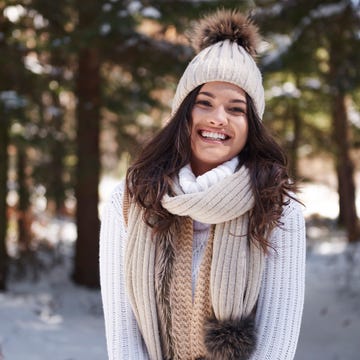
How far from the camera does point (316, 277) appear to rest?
10258 millimetres

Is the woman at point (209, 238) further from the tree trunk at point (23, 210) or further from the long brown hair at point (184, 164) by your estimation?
the tree trunk at point (23, 210)

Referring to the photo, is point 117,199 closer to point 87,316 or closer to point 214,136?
point 214,136

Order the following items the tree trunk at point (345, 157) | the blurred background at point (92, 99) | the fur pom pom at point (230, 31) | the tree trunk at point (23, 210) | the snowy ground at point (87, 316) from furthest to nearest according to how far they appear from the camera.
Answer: the tree trunk at point (345, 157) → the tree trunk at point (23, 210) → the blurred background at point (92, 99) → the snowy ground at point (87, 316) → the fur pom pom at point (230, 31)

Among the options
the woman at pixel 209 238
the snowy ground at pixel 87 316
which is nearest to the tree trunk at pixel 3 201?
the snowy ground at pixel 87 316

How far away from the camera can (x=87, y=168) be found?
9008mm

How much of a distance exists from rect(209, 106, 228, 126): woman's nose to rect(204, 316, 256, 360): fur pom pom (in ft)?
2.45

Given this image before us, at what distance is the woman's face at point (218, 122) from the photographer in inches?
83.5

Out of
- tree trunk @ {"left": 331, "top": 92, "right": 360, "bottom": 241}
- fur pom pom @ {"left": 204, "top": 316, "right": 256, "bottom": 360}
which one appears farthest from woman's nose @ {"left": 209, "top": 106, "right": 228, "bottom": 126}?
tree trunk @ {"left": 331, "top": 92, "right": 360, "bottom": 241}

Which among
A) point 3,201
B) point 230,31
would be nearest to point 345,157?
point 3,201

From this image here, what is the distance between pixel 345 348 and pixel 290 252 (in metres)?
5.41

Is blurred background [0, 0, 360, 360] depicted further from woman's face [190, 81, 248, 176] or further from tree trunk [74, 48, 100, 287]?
woman's face [190, 81, 248, 176]

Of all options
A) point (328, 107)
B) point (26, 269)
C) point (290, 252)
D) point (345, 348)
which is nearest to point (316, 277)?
point (345, 348)

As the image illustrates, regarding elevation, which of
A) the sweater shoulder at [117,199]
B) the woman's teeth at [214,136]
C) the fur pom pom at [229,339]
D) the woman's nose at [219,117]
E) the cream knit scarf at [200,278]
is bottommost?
the fur pom pom at [229,339]

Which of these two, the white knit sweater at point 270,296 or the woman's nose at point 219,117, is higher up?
the woman's nose at point 219,117
